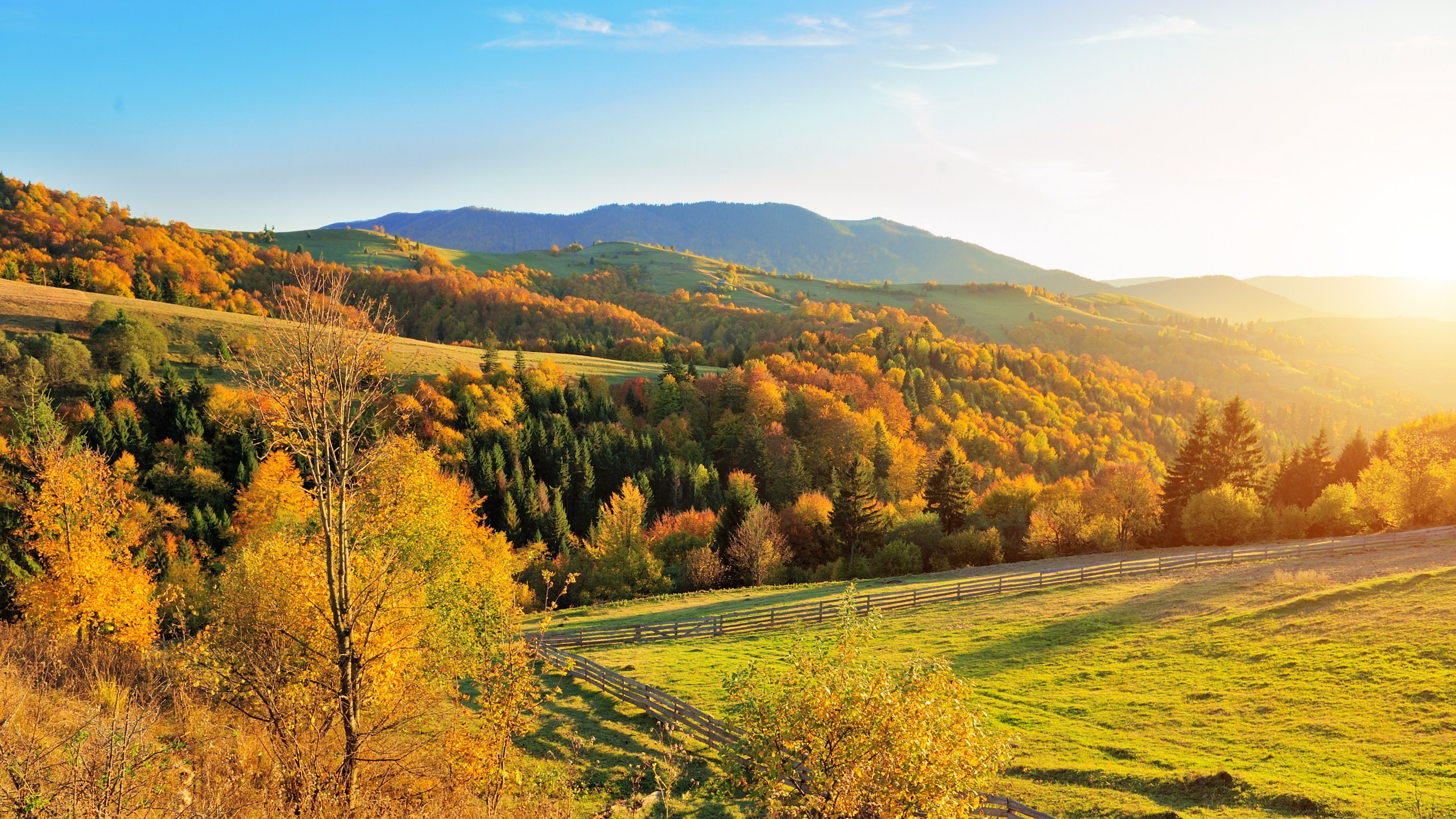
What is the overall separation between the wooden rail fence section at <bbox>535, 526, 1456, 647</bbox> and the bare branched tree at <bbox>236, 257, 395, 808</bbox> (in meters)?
23.4

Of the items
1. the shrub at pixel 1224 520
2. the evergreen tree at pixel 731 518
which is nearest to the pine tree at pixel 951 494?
the evergreen tree at pixel 731 518

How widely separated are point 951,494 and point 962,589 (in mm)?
21206

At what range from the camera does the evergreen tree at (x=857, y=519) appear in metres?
57.7

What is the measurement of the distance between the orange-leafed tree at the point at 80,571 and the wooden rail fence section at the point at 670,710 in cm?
1710

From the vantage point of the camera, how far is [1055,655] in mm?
29438

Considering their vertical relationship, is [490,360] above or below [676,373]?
above

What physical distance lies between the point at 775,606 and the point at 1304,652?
23676 millimetres

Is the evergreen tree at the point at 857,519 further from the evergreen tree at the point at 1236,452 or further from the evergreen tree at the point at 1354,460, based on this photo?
the evergreen tree at the point at 1354,460

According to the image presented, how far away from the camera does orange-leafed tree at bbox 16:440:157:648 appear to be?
2553 centimetres

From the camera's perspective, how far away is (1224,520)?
54.9 meters

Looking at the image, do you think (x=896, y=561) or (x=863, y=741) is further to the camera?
(x=896, y=561)

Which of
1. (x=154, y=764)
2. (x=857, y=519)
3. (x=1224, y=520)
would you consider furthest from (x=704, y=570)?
(x=154, y=764)

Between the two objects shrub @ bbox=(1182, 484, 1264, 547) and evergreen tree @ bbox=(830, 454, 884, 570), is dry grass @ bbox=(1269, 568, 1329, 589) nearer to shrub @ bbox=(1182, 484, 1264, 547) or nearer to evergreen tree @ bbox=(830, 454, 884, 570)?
shrub @ bbox=(1182, 484, 1264, 547)

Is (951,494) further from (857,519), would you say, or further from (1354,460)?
(1354,460)
